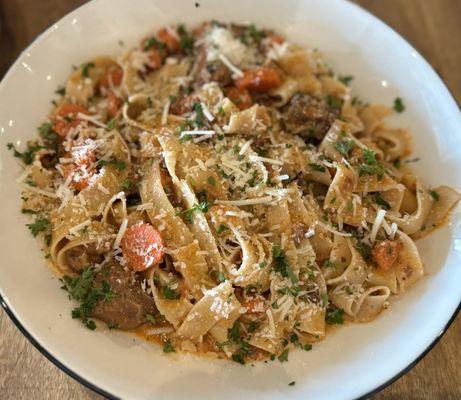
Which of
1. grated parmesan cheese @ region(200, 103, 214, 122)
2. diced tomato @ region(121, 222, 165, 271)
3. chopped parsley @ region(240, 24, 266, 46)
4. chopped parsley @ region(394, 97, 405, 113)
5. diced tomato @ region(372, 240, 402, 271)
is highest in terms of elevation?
chopped parsley @ region(240, 24, 266, 46)

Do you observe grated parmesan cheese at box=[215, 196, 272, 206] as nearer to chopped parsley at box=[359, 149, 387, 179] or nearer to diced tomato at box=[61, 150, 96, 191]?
chopped parsley at box=[359, 149, 387, 179]

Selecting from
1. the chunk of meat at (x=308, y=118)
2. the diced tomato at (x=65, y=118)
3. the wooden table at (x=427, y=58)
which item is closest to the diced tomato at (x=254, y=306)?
the wooden table at (x=427, y=58)

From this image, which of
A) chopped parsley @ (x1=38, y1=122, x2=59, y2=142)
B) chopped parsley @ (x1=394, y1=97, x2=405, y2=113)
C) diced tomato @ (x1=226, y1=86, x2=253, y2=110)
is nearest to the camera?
chopped parsley @ (x1=38, y1=122, x2=59, y2=142)

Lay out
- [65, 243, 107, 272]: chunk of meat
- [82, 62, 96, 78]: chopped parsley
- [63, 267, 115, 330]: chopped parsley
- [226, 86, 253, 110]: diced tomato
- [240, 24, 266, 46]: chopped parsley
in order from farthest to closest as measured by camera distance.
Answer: [240, 24, 266, 46]: chopped parsley, [226, 86, 253, 110]: diced tomato, [82, 62, 96, 78]: chopped parsley, [65, 243, 107, 272]: chunk of meat, [63, 267, 115, 330]: chopped parsley

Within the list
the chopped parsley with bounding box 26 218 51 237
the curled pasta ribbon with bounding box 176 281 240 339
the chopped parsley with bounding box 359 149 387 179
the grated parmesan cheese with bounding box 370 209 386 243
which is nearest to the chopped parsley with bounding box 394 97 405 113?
the chopped parsley with bounding box 359 149 387 179

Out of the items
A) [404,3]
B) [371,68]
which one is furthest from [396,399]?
[404,3]

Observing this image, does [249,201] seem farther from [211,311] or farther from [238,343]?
[238,343]

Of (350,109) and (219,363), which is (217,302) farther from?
(350,109)
